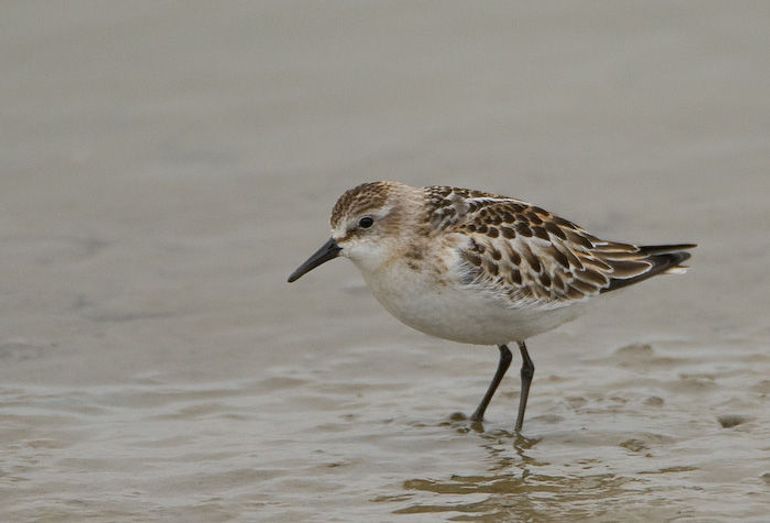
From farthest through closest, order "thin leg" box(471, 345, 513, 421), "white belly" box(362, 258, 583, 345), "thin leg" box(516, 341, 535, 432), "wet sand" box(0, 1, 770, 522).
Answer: "thin leg" box(471, 345, 513, 421), "thin leg" box(516, 341, 535, 432), "white belly" box(362, 258, 583, 345), "wet sand" box(0, 1, 770, 522)

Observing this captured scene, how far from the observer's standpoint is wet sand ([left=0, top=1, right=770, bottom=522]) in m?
8.44

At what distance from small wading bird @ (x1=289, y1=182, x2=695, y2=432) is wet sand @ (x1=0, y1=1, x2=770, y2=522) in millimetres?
673

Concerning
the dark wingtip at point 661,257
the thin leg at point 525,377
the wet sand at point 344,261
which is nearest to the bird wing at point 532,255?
the dark wingtip at point 661,257

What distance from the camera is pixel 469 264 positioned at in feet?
30.0

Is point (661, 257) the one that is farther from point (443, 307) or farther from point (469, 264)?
point (443, 307)

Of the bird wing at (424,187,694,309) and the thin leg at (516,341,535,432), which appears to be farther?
the thin leg at (516,341,535,432)

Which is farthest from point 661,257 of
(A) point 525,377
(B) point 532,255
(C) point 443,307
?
(C) point 443,307

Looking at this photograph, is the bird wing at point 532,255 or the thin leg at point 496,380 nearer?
the bird wing at point 532,255

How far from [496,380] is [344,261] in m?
2.98

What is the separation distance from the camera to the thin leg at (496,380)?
9555 millimetres

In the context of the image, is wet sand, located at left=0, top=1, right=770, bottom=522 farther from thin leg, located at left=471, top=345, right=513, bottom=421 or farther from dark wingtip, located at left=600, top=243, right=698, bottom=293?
dark wingtip, located at left=600, top=243, right=698, bottom=293

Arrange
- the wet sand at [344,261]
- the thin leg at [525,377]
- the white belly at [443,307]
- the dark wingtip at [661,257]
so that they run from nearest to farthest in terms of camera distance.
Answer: the wet sand at [344,261] < the white belly at [443,307] < the thin leg at [525,377] < the dark wingtip at [661,257]

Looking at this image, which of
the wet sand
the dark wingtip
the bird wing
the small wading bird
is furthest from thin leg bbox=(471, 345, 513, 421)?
the dark wingtip

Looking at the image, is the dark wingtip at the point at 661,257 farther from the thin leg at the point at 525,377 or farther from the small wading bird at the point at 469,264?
the thin leg at the point at 525,377
